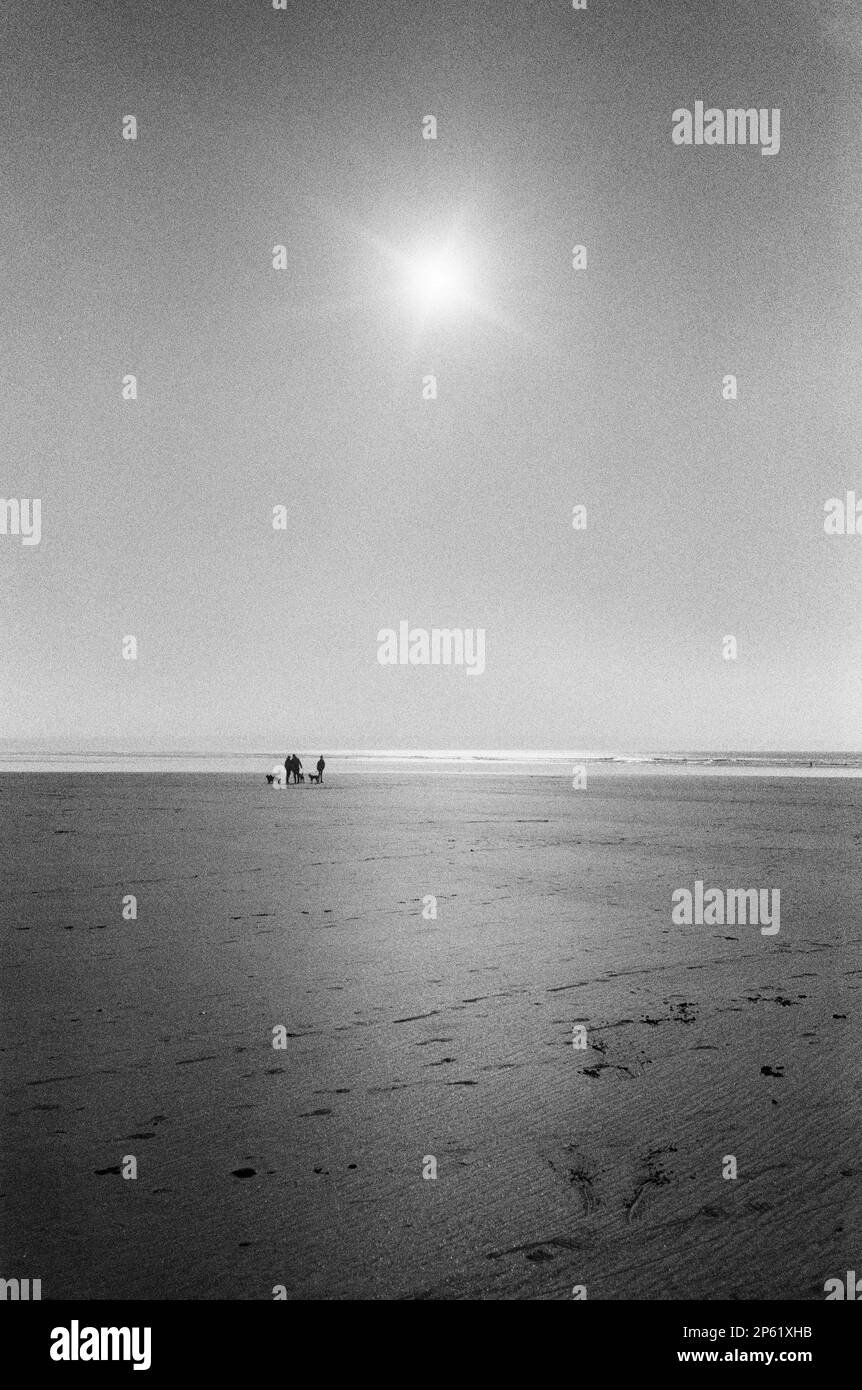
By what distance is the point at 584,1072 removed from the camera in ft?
16.7

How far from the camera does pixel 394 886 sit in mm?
10469

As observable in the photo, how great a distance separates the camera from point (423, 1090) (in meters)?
4.85

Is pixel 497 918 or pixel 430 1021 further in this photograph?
pixel 497 918

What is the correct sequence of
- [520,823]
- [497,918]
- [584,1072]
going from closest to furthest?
[584,1072] < [497,918] < [520,823]

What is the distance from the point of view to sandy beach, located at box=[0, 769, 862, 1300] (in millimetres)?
3555

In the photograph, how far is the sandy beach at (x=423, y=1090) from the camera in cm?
355

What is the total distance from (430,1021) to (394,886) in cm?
460

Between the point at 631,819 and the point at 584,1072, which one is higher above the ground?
the point at 631,819

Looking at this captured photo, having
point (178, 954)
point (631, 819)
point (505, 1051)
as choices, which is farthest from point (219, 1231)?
point (631, 819)
